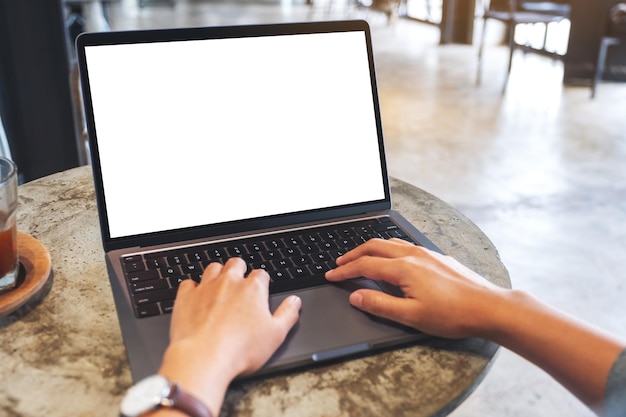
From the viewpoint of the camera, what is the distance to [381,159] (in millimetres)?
929

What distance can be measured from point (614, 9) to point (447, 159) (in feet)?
7.51

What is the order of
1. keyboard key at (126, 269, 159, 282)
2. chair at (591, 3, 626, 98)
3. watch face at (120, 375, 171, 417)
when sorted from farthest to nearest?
chair at (591, 3, 626, 98), keyboard key at (126, 269, 159, 282), watch face at (120, 375, 171, 417)

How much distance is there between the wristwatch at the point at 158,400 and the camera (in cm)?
50

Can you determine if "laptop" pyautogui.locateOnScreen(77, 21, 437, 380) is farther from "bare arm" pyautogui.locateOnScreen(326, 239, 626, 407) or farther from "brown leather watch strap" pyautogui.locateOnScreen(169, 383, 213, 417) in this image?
"brown leather watch strap" pyautogui.locateOnScreen(169, 383, 213, 417)

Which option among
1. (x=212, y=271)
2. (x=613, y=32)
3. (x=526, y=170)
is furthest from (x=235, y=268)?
(x=613, y=32)

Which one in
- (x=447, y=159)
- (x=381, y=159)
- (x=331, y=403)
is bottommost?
(x=447, y=159)

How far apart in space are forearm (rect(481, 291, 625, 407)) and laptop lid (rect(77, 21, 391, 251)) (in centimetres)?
32

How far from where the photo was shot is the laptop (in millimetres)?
768

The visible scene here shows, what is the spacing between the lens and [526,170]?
121 inches

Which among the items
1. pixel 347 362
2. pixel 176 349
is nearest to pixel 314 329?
pixel 347 362

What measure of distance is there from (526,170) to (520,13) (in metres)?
1.99

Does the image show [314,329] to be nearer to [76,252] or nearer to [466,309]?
[466,309]

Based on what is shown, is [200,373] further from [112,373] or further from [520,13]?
[520,13]

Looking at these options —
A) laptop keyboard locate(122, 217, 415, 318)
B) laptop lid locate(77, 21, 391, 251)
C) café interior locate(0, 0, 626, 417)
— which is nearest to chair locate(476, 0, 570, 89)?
café interior locate(0, 0, 626, 417)
